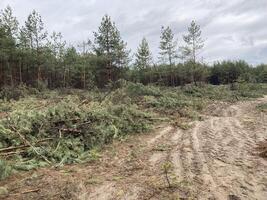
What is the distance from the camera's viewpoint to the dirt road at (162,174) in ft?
13.3

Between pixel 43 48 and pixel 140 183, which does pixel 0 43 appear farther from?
pixel 140 183

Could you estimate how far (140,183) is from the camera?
4469 mm

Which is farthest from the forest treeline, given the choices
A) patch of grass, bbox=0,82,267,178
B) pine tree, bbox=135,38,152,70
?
patch of grass, bbox=0,82,267,178

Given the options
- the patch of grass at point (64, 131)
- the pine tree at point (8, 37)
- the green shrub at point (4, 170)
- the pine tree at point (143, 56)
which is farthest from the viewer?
the pine tree at point (143, 56)

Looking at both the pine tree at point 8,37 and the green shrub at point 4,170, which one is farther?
the pine tree at point 8,37

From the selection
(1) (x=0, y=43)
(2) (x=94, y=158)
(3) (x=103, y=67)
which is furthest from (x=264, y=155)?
(3) (x=103, y=67)

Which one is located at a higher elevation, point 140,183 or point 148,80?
point 148,80

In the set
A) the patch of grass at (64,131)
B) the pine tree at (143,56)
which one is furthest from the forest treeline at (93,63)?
the patch of grass at (64,131)

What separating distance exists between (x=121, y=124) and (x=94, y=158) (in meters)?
2.56

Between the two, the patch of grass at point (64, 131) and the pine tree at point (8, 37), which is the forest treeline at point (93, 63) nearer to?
the pine tree at point (8, 37)

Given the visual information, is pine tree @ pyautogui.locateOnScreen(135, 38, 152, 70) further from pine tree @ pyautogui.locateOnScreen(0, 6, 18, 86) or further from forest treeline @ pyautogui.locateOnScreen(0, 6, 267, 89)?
pine tree @ pyautogui.locateOnScreen(0, 6, 18, 86)

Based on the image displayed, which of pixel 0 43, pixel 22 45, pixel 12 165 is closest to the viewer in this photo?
pixel 12 165

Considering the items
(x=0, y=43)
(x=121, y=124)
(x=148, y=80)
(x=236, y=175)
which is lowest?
(x=236, y=175)

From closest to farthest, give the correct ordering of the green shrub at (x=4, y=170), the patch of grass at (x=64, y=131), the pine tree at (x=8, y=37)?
the green shrub at (x=4, y=170) → the patch of grass at (x=64, y=131) → the pine tree at (x=8, y=37)
